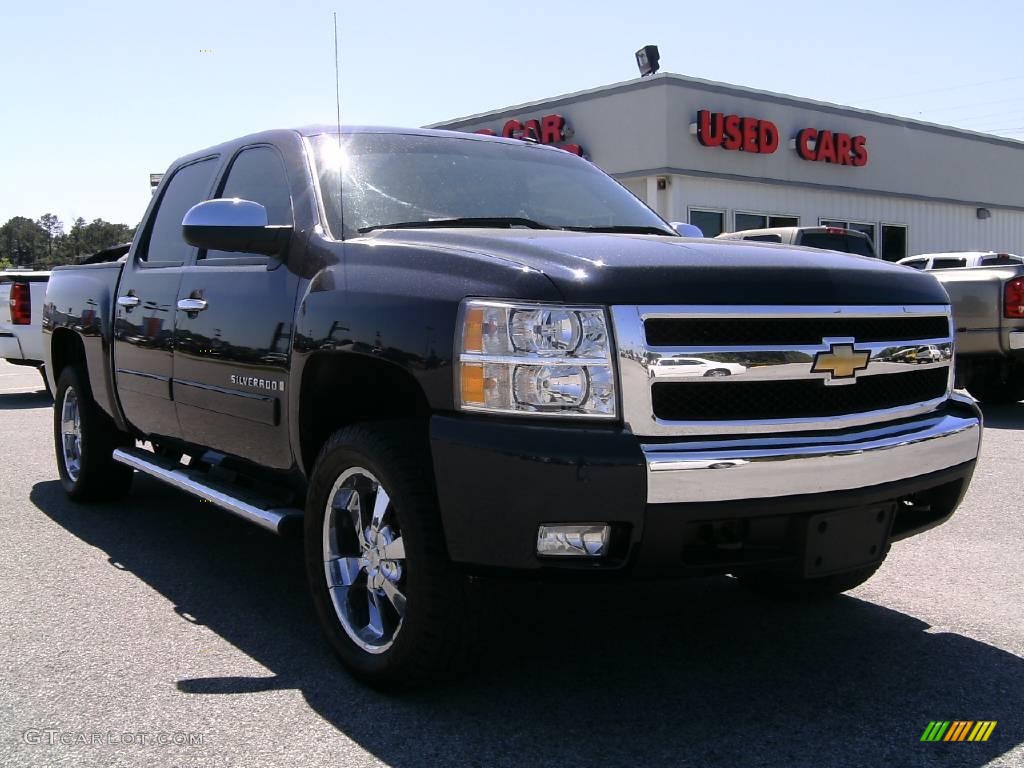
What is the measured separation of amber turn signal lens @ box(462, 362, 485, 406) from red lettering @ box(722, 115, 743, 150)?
19892 mm

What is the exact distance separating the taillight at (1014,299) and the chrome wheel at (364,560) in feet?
27.2

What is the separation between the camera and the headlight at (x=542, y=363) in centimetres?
289

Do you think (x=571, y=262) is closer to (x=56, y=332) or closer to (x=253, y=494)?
(x=253, y=494)

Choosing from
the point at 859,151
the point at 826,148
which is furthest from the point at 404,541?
the point at 859,151

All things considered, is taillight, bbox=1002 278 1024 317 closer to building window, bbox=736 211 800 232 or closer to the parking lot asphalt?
the parking lot asphalt

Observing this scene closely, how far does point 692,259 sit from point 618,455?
712 millimetres

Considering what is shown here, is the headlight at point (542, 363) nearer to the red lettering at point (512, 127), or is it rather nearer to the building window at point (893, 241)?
the red lettering at point (512, 127)

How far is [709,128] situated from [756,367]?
1934 centimetres

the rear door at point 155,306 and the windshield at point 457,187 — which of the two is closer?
the windshield at point 457,187

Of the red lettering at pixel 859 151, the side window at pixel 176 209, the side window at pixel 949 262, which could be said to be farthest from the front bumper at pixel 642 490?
the red lettering at pixel 859 151

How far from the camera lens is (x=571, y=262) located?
3.04 m

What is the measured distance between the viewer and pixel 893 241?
26.9 metres

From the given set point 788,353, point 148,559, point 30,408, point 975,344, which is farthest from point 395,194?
point 30,408

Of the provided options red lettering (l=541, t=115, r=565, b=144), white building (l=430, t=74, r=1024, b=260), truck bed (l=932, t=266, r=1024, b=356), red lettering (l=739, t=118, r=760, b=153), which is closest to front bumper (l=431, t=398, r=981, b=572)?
truck bed (l=932, t=266, r=1024, b=356)
